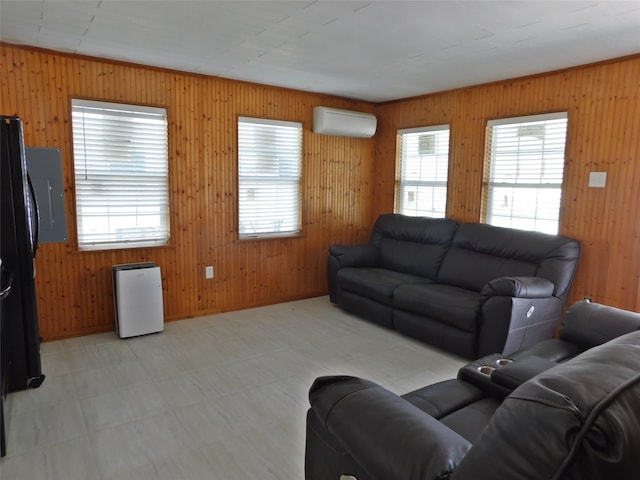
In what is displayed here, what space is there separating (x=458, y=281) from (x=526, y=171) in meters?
1.24

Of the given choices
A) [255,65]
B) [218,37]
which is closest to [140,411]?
[218,37]

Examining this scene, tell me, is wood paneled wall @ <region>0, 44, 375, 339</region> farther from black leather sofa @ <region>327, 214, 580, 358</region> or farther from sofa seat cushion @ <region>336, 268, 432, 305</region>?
sofa seat cushion @ <region>336, 268, 432, 305</region>

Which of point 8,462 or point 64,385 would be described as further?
point 64,385

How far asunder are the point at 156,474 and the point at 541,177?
3.86m

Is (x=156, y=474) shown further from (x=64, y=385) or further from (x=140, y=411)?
(x=64, y=385)

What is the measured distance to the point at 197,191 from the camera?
4316 mm

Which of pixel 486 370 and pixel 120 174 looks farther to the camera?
pixel 120 174

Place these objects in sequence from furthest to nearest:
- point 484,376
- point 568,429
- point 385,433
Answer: point 484,376 < point 385,433 < point 568,429

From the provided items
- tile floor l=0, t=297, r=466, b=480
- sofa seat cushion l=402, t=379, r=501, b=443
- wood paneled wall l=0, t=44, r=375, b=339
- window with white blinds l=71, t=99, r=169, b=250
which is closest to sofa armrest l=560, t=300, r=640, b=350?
sofa seat cushion l=402, t=379, r=501, b=443

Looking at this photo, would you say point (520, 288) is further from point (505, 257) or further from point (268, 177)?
point (268, 177)

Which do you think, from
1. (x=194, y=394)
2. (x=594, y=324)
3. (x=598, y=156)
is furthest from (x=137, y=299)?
(x=598, y=156)

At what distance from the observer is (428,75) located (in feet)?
13.3

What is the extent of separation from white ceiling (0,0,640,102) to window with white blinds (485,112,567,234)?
50 centimetres

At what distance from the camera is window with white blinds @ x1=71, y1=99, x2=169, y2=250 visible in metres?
3.73
